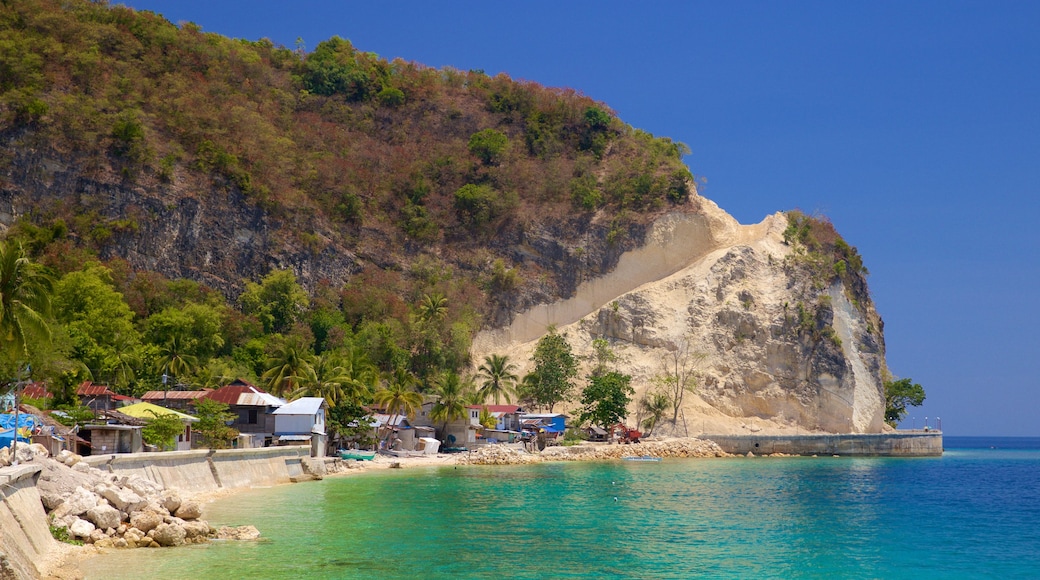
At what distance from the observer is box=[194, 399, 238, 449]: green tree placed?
41531 mm

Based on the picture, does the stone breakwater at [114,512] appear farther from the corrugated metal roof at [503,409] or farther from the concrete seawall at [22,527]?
the corrugated metal roof at [503,409]

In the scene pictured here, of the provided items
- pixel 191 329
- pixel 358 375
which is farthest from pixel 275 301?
pixel 358 375

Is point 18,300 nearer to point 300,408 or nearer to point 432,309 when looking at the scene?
point 300,408

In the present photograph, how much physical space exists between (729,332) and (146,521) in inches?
2648

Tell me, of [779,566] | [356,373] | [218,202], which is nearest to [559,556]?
[779,566]

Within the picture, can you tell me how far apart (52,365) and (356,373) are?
28.4m

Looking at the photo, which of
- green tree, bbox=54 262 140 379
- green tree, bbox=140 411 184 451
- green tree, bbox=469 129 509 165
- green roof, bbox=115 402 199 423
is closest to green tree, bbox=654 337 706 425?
green tree, bbox=469 129 509 165

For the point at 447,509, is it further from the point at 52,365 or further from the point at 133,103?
the point at 133,103

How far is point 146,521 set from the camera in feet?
74.1

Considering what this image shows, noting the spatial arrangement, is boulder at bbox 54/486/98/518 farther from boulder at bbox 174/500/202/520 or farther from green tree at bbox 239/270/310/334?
green tree at bbox 239/270/310/334

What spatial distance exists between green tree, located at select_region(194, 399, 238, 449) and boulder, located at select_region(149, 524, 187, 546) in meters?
19.3

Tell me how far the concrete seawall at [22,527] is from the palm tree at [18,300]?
25.2 feet

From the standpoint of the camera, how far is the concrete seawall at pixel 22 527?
15.9 m

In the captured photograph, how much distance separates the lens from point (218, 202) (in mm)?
74812
